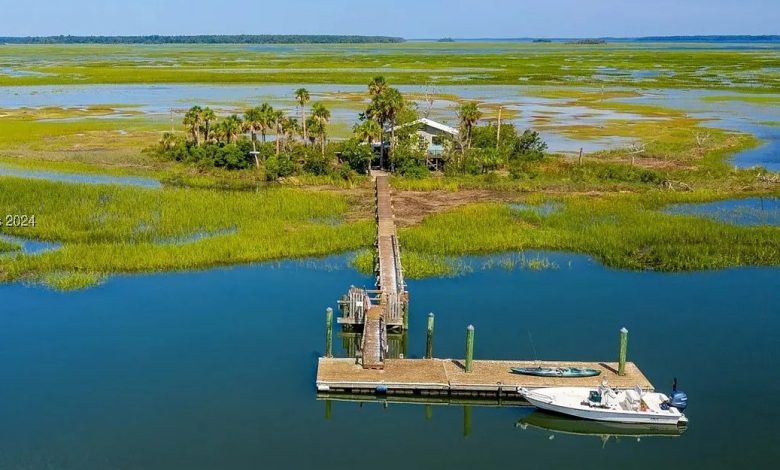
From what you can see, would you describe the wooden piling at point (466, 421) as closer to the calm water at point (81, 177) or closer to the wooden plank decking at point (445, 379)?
the wooden plank decking at point (445, 379)

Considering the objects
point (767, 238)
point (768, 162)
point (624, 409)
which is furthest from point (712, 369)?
point (768, 162)

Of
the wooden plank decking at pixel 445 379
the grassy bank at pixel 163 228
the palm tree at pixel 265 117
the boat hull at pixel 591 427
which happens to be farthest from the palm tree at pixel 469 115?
the boat hull at pixel 591 427

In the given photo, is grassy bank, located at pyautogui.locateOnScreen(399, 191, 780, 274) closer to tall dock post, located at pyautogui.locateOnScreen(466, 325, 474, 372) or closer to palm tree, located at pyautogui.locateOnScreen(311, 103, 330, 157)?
tall dock post, located at pyautogui.locateOnScreen(466, 325, 474, 372)

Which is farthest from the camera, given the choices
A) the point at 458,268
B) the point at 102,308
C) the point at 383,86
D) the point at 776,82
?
the point at 776,82

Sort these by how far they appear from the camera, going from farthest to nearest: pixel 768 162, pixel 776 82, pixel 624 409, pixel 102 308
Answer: pixel 776 82 → pixel 768 162 → pixel 102 308 → pixel 624 409

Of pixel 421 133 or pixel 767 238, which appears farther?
pixel 421 133

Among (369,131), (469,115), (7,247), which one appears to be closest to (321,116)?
(369,131)

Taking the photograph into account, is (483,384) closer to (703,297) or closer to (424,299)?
(424,299)
